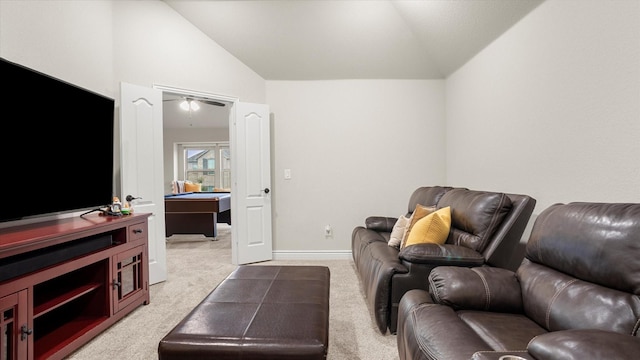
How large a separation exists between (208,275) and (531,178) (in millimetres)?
3205

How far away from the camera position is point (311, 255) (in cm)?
384

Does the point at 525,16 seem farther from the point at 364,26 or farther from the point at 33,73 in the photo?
the point at 33,73

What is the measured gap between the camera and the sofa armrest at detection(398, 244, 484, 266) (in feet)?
5.95

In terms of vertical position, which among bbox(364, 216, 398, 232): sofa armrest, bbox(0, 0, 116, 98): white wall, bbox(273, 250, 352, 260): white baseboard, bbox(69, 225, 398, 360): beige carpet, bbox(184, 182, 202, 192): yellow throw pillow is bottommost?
bbox(69, 225, 398, 360): beige carpet

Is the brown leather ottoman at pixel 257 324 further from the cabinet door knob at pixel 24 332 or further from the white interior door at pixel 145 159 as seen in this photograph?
the white interior door at pixel 145 159

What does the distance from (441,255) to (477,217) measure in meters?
0.39

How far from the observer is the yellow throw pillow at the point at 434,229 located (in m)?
2.12

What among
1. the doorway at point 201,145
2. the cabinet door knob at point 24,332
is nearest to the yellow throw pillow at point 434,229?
the cabinet door knob at point 24,332

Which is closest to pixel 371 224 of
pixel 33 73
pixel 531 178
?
pixel 531 178

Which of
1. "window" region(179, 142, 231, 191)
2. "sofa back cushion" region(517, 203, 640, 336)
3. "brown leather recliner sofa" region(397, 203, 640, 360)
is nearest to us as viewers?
"brown leather recliner sofa" region(397, 203, 640, 360)

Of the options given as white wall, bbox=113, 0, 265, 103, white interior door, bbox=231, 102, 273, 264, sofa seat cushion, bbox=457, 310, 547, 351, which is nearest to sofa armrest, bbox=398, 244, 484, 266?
sofa seat cushion, bbox=457, 310, 547, 351

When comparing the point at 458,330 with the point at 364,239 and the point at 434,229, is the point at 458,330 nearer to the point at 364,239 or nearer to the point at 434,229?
the point at 434,229

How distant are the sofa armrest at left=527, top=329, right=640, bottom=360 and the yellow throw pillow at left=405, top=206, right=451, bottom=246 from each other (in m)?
1.33

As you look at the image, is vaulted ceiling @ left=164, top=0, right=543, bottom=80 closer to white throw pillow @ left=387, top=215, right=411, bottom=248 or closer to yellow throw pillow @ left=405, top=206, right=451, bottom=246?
yellow throw pillow @ left=405, top=206, right=451, bottom=246
